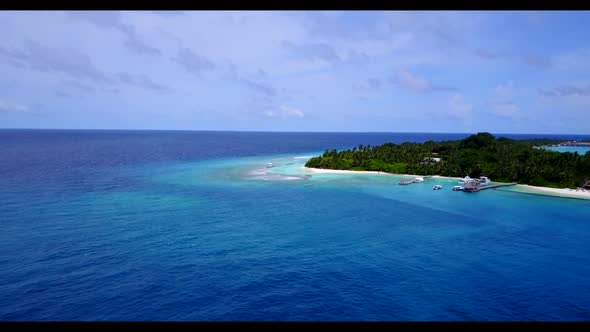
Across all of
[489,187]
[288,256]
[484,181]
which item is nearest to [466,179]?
[489,187]

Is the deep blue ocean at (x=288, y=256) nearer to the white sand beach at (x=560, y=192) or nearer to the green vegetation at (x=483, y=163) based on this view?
the white sand beach at (x=560, y=192)

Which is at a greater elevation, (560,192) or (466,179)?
(466,179)

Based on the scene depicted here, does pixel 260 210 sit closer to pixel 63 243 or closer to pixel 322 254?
pixel 322 254

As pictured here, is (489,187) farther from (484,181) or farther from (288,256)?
(288,256)

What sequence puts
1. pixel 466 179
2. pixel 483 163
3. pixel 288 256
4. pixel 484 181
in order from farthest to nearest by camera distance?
pixel 483 163 → pixel 484 181 → pixel 466 179 → pixel 288 256

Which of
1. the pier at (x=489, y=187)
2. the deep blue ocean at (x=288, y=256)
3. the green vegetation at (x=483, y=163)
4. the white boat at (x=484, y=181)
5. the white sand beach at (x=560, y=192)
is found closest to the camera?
the deep blue ocean at (x=288, y=256)

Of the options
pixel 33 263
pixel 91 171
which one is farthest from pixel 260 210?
pixel 91 171

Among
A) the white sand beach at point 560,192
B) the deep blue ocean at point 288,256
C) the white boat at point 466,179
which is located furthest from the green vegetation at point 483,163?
the deep blue ocean at point 288,256
